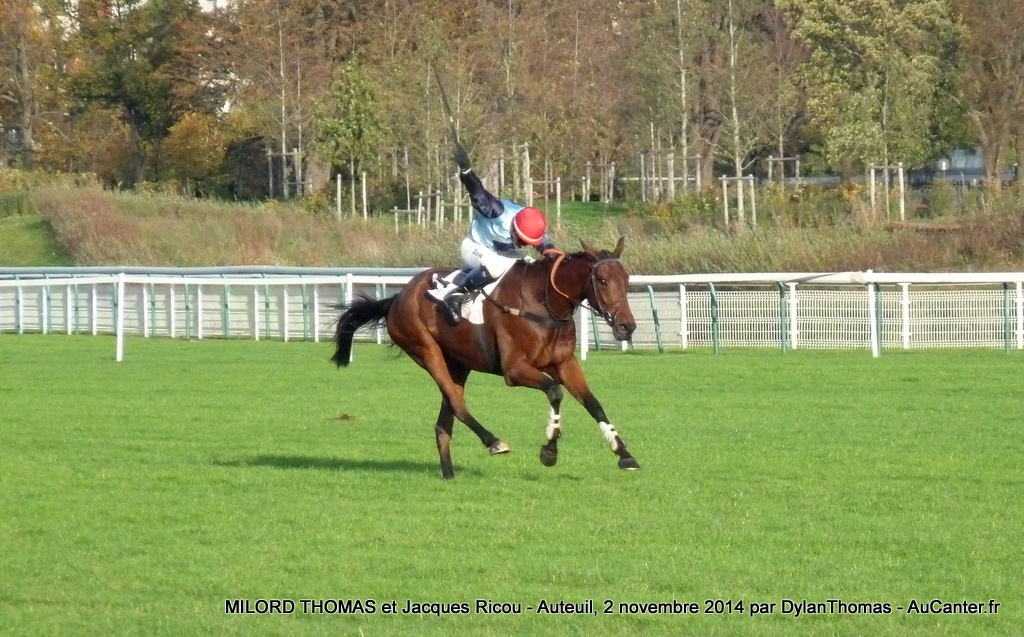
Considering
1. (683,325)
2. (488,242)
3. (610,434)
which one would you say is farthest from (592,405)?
(683,325)

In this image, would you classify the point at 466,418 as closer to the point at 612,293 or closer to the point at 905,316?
the point at 612,293

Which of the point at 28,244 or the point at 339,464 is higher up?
the point at 28,244

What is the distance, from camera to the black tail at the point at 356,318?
9453 mm

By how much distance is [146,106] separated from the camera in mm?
45312

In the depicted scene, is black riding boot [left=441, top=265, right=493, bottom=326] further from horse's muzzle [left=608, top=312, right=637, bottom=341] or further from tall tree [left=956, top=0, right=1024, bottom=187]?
tall tree [left=956, top=0, right=1024, bottom=187]

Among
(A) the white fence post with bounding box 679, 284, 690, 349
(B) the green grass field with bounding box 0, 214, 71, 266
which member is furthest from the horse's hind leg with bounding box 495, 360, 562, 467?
(B) the green grass field with bounding box 0, 214, 71, 266

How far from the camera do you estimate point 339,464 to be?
9.11 meters

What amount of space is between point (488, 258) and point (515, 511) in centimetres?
191

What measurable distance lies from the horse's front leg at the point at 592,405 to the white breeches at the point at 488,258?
0.69 meters

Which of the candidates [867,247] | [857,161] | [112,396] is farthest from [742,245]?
[112,396]

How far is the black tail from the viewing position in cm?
945

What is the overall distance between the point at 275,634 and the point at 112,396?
923 cm

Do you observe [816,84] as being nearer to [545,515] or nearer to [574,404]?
[574,404]

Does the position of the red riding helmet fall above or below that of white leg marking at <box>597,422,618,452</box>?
above
